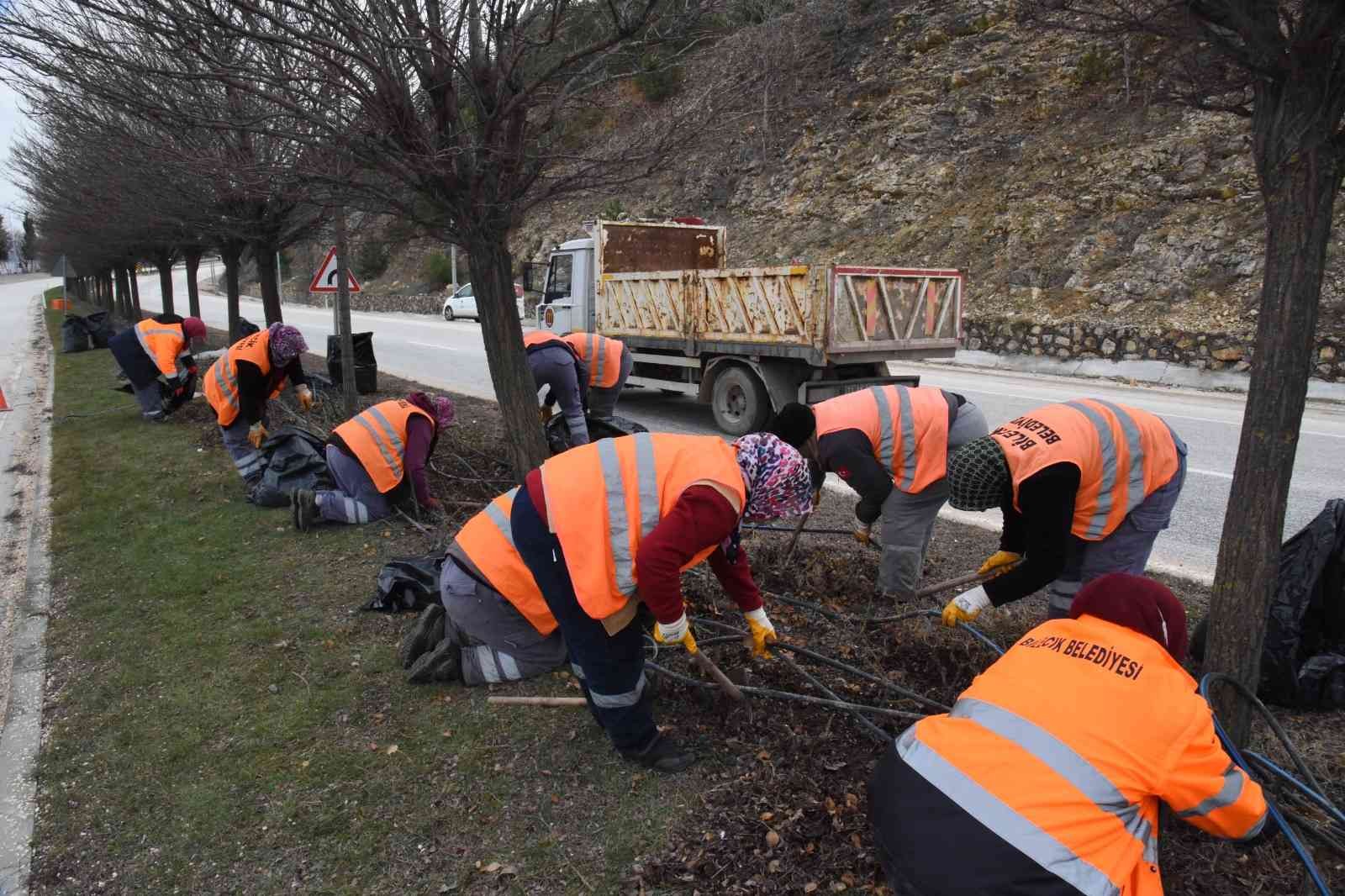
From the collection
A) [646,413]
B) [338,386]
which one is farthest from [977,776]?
[338,386]

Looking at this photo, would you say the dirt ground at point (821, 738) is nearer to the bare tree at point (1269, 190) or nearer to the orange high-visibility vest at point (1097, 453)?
the bare tree at point (1269, 190)

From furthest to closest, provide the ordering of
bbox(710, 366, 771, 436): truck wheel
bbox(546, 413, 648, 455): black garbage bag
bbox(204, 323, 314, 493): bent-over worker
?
bbox(710, 366, 771, 436): truck wheel → bbox(546, 413, 648, 455): black garbage bag → bbox(204, 323, 314, 493): bent-over worker

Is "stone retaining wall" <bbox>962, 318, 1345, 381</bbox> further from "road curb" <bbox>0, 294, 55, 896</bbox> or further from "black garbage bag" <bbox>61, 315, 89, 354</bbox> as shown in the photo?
"black garbage bag" <bbox>61, 315, 89, 354</bbox>

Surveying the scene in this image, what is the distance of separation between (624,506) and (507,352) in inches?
135

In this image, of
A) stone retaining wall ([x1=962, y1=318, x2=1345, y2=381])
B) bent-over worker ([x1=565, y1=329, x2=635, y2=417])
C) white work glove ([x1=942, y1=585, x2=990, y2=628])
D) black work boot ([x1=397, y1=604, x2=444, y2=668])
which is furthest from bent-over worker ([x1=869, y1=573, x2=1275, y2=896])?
stone retaining wall ([x1=962, y1=318, x2=1345, y2=381])

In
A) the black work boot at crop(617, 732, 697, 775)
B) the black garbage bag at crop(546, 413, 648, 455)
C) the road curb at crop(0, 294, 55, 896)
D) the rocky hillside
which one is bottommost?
the road curb at crop(0, 294, 55, 896)

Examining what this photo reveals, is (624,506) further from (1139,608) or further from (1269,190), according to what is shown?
(1269,190)

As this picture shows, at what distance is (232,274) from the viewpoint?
46.4 ft

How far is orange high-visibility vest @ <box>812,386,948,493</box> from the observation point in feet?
13.4

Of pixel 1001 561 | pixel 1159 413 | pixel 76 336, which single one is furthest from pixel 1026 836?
pixel 76 336

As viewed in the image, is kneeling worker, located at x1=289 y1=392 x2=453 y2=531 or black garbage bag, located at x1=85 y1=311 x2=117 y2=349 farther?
black garbage bag, located at x1=85 y1=311 x2=117 y2=349

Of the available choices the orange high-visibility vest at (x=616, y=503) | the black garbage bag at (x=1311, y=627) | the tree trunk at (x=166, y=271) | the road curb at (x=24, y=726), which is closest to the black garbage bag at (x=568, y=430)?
the road curb at (x=24, y=726)

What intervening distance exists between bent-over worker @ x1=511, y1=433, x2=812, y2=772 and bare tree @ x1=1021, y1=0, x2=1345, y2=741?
4.50 ft

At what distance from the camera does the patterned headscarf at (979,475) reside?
3143mm
